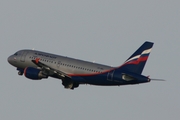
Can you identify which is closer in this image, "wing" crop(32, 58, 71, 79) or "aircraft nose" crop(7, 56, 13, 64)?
"wing" crop(32, 58, 71, 79)

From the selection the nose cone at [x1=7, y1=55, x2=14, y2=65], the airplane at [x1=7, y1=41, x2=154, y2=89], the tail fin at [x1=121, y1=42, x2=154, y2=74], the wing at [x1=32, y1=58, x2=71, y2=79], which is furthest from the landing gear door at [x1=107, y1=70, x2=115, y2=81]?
the nose cone at [x1=7, y1=55, x2=14, y2=65]

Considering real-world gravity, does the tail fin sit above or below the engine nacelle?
above

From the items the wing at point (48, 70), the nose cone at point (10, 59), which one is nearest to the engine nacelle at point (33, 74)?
the wing at point (48, 70)

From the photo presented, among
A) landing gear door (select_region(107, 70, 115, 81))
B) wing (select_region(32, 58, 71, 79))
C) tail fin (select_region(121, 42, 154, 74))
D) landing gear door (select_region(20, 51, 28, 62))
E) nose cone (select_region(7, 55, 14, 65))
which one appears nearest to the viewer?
tail fin (select_region(121, 42, 154, 74))

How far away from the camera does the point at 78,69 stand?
93.9m

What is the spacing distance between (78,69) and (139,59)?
33.2ft

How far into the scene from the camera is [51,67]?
96312 mm

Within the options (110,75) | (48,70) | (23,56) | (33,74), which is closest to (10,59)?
(23,56)

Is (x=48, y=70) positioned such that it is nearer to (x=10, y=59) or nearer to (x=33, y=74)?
(x=33, y=74)

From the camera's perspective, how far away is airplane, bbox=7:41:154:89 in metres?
89.1

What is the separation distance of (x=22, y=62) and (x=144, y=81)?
884 inches

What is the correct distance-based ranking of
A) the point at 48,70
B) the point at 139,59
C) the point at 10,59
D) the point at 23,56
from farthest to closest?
the point at 10,59
the point at 23,56
the point at 48,70
the point at 139,59

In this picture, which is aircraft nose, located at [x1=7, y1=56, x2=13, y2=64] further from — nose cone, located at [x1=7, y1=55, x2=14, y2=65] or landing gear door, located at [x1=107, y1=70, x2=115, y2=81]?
landing gear door, located at [x1=107, y1=70, x2=115, y2=81]

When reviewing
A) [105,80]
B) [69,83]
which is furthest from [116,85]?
[69,83]
